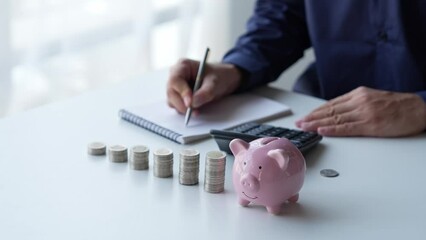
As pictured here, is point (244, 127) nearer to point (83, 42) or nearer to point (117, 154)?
point (117, 154)

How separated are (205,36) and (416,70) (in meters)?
0.96

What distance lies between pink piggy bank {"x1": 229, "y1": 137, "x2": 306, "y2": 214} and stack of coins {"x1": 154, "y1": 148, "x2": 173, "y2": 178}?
13 cm

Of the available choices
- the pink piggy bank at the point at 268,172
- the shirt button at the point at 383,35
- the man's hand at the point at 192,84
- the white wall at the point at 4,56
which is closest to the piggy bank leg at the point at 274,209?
the pink piggy bank at the point at 268,172

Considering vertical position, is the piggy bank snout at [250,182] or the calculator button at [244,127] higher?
the piggy bank snout at [250,182]

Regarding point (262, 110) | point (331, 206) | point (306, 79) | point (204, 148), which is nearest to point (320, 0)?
point (306, 79)

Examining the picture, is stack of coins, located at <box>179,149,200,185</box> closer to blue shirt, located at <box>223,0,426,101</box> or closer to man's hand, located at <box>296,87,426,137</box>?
man's hand, located at <box>296,87,426,137</box>

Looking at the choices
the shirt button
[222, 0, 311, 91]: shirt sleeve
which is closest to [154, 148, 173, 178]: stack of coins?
[222, 0, 311, 91]: shirt sleeve

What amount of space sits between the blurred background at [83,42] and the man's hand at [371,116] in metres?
0.48

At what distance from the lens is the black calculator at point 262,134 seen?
109cm

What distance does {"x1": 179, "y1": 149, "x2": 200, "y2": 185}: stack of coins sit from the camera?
1.01m

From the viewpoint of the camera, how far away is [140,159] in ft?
3.51

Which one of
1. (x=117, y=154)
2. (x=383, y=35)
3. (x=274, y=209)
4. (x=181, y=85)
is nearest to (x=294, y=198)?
(x=274, y=209)

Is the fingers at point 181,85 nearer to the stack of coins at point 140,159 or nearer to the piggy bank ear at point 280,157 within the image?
the stack of coins at point 140,159

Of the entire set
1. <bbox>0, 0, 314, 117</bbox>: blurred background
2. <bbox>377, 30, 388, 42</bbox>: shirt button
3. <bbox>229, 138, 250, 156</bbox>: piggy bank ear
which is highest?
<bbox>377, 30, 388, 42</bbox>: shirt button
